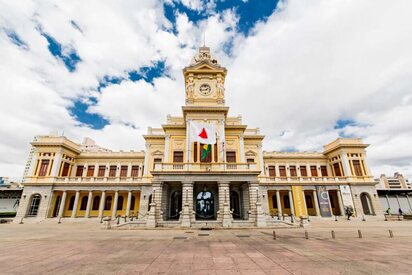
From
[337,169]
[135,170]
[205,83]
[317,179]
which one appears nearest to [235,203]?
[317,179]

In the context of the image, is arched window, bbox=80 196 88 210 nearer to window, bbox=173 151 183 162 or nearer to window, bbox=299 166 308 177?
window, bbox=173 151 183 162

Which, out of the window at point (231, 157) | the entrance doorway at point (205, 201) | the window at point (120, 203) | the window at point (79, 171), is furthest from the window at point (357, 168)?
the window at point (79, 171)

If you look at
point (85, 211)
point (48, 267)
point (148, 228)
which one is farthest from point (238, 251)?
point (85, 211)

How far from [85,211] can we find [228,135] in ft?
87.9

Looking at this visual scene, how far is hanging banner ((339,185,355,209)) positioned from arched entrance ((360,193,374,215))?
137 inches

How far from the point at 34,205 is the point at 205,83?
32.5 metres

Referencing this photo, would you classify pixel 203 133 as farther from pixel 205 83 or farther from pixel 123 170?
pixel 123 170

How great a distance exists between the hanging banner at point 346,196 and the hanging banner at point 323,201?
2872 mm

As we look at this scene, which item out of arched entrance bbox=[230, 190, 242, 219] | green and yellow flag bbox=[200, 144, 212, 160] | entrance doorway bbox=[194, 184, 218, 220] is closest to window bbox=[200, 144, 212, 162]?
green and yellow flag bbox=[200, 144, 212, 160]

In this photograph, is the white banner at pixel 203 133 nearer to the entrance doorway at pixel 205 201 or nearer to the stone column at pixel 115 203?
the entrance doorway at pixel 205 201

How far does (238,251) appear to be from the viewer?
8859 millimetres

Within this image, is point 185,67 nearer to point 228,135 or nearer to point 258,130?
point 228,135

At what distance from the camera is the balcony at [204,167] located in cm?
2249

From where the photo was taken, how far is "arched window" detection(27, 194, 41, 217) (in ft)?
95.8
